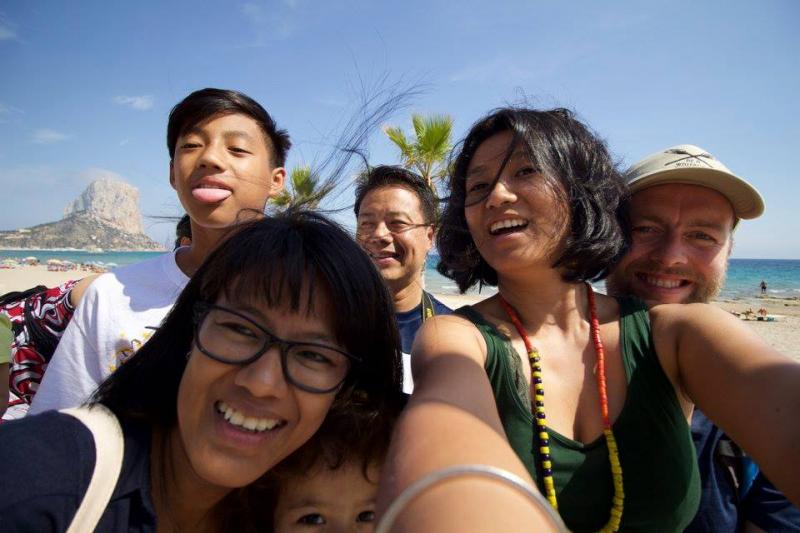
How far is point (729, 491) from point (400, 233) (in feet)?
8.65

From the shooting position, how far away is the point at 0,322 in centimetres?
238

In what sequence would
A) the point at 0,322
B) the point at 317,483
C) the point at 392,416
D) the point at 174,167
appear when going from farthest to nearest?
the point at 174,167
the point at 0,322
the point at 392,416
the point at 317,483

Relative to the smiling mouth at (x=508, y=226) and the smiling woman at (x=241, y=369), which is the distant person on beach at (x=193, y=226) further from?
the smiling mouth at (x=508, y=226)

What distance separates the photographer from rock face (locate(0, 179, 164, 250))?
7619 centimetres

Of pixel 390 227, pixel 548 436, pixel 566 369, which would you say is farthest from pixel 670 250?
pixel 390 227

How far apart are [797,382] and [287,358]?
1416mm

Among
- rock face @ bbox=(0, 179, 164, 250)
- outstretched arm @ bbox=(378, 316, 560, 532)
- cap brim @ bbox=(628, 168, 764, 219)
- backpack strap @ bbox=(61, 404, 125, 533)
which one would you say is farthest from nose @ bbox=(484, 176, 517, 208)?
rock face @ bbox=(0, 179, 164, 250)

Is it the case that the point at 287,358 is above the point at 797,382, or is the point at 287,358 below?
below

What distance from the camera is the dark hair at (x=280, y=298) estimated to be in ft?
4.83

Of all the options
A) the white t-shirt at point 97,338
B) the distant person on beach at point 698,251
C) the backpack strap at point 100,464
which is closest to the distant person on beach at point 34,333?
Result: the white t-shirt at point 97,338

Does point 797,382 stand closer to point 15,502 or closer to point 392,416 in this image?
point 392,416

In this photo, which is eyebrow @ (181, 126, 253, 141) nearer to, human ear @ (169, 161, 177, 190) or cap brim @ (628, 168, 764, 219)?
human ear @ (169, 161, 177, 190)

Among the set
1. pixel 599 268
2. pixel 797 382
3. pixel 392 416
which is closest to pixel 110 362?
pixel 392 416

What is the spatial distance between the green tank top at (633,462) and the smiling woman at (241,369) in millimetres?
614
